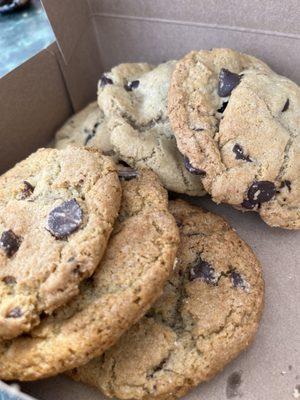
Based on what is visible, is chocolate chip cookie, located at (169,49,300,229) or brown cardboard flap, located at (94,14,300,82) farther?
brown cardboard flap, located at (94,14,300,82)

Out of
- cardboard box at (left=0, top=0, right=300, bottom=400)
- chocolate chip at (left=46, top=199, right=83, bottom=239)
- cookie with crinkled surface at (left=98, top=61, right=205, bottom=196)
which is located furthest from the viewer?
cookie with crinkled surface at (left=98, top=61, right=205, bottom=196)

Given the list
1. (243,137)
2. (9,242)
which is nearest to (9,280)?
(9,242)

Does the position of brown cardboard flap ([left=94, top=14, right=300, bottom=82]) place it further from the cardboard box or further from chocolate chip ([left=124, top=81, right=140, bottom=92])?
chocolate chip ([left=124, top=81, right=140, bottom=92])

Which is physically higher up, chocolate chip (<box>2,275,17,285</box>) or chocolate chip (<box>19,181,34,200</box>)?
chocolate chip (<box>19,181,34,200</box>)

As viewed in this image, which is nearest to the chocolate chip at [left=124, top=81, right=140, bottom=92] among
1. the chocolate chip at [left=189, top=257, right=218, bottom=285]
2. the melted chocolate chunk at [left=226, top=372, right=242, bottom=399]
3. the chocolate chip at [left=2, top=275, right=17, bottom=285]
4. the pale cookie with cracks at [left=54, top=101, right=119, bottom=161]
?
the pale cookie with cracks at [left=54, top=101, right=119, bottom=161]

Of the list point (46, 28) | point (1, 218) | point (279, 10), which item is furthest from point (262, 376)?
point (46, 28)

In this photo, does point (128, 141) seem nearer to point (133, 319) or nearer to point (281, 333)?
point (133, 319)

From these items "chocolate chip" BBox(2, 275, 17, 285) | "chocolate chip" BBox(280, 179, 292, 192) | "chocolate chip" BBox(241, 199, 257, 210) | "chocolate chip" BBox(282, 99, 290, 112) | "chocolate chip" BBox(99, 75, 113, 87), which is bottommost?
"chocolate chip" BBox(241, 199, 257, 210)
